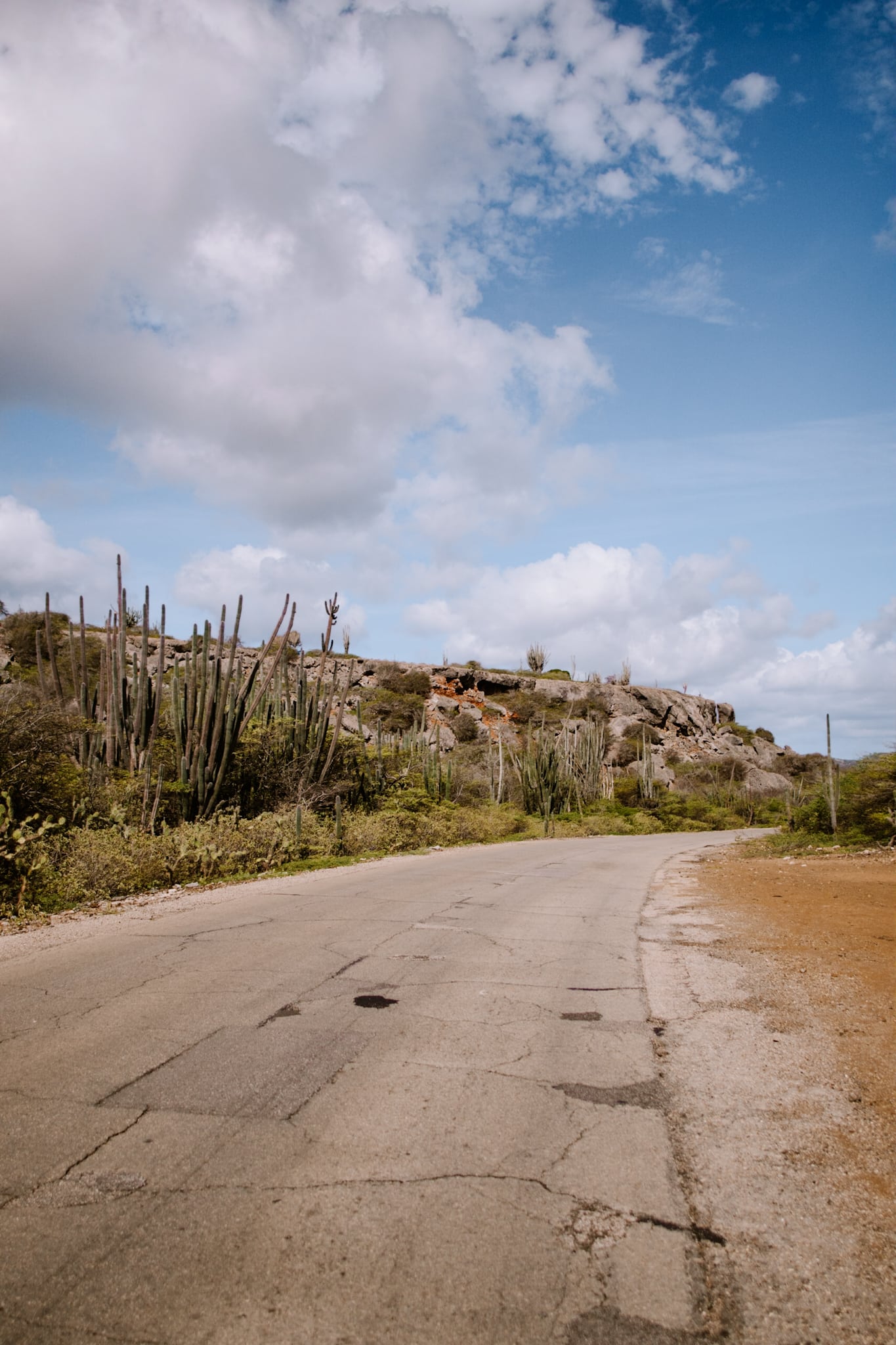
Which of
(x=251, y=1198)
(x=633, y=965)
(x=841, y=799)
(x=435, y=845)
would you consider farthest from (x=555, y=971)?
(x=841, y=799)

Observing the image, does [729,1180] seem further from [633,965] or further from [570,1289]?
[633,965]

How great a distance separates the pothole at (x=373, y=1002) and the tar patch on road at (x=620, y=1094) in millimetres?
1625

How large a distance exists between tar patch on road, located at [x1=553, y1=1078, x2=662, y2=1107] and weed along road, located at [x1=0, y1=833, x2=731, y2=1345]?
0.06 ft

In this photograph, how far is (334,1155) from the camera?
10.7 ft

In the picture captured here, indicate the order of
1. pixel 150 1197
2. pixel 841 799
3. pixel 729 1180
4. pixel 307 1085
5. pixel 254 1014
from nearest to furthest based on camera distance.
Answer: pixel 150 1197 → pixel 729 1180 → pixel 307 1085 → pixel 254 1014 → pixel 841 799

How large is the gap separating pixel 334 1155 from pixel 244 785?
1505cm

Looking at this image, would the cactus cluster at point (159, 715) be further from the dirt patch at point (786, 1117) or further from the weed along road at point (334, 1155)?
the dirt patch at point (786, 1117)

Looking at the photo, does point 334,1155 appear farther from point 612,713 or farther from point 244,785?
point 612,713

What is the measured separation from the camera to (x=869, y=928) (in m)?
8.85

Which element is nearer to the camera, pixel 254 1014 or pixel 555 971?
pixel 254 1014

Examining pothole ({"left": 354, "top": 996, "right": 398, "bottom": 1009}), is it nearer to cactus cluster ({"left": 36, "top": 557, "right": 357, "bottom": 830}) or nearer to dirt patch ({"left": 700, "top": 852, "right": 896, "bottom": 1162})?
dirt patch ({"left": 700, "top": 852, "right": 896, "bottom": 1162})

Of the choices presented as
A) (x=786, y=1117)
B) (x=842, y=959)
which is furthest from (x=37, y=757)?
(x=786, y=1117)

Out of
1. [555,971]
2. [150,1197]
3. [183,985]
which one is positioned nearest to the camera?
[150,1197]

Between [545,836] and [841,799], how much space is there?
30.6 ft
